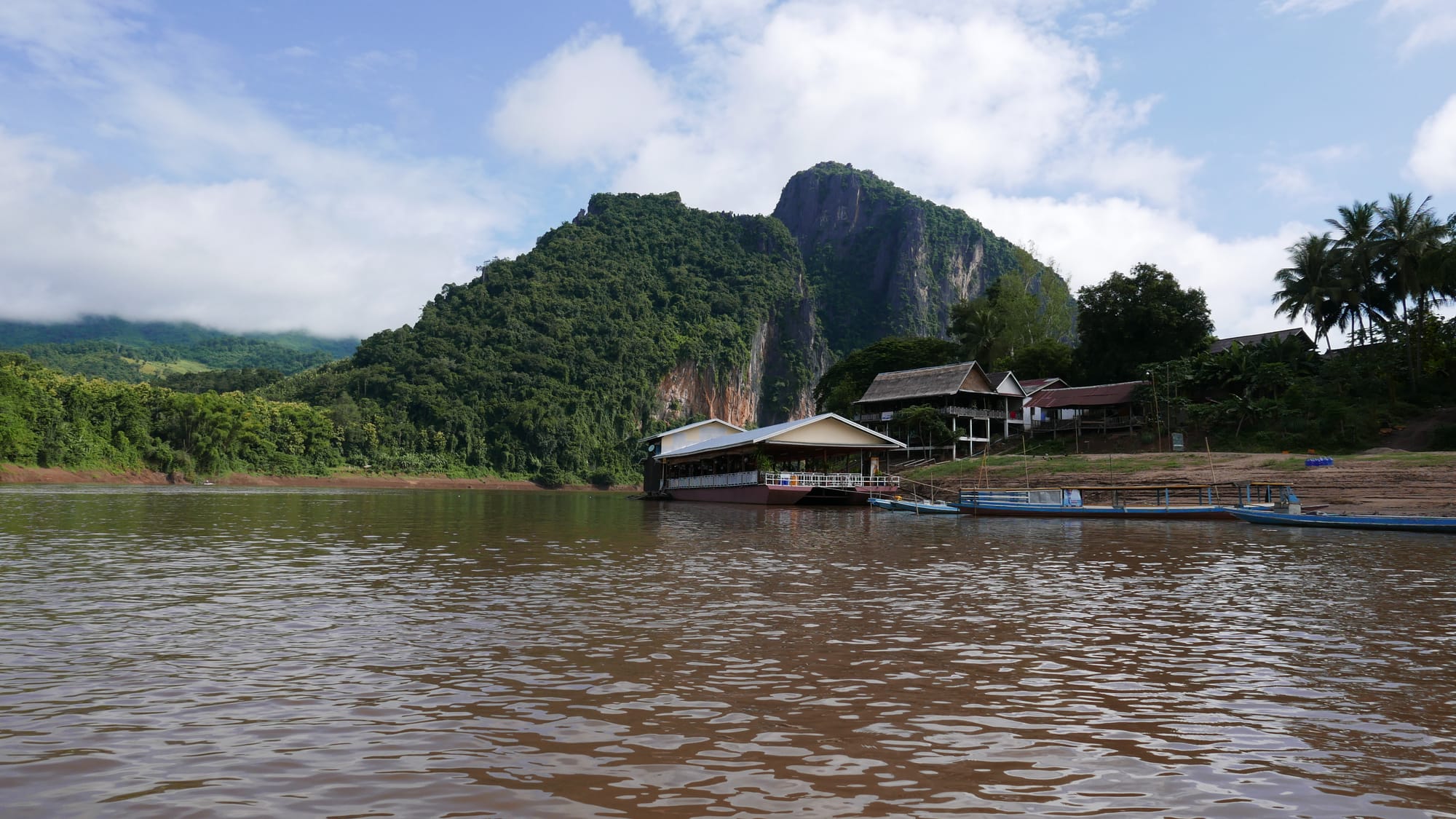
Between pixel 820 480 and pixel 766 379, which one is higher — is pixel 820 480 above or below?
below

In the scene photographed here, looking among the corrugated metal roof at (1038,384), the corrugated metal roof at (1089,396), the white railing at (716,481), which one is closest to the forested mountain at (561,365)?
the corrugated metal roof at (1038,384)

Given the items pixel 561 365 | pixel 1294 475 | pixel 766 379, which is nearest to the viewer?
pixel 1294 475

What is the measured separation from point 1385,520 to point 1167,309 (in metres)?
44.3

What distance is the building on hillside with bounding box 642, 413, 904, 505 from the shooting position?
1742 inches

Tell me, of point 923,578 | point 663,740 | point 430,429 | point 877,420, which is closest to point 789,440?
point 877,420

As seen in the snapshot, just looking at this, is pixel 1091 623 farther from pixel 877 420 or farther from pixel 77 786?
pixel 877 420

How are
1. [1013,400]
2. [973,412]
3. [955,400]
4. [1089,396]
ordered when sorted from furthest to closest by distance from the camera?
[1013,400] < [955,400] < [973,412] < [1089,396]

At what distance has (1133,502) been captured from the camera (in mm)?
36125

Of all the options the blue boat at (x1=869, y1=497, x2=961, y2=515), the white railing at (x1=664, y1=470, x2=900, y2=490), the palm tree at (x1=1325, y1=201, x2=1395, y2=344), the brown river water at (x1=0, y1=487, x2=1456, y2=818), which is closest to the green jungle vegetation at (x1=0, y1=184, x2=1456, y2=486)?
the palm tree at (x1=1325, y1=201, x2=1395, y2=344)

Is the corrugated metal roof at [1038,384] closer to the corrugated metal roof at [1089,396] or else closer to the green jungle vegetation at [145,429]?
the corrugated metal roof at [1089,396]

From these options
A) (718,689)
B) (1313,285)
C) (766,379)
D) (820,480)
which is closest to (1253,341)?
(1313,285)

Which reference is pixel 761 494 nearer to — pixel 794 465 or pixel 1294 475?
pixel 794 465

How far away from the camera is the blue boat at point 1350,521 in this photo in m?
24.0

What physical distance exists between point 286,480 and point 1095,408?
7292 centimetres
